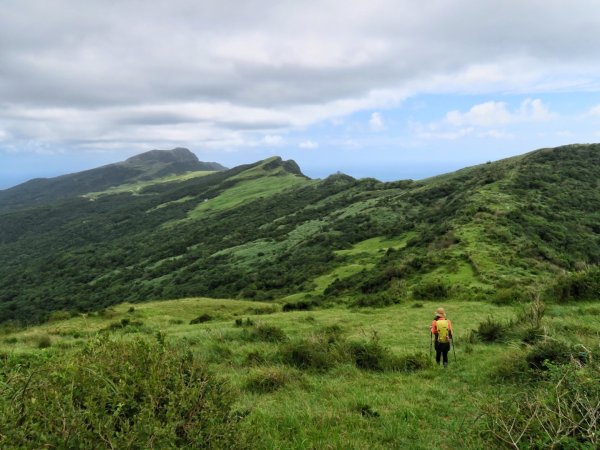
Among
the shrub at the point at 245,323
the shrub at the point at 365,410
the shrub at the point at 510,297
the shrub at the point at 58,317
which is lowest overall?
the shrub at the point at 58,317

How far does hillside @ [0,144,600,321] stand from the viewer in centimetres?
3481

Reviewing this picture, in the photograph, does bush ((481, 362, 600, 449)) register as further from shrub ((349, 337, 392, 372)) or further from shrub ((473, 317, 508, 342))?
shrub ((473, 317, 508, 342))

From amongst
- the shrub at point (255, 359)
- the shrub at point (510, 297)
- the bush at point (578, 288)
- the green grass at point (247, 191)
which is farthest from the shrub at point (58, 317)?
the green grass at point (247, 191)

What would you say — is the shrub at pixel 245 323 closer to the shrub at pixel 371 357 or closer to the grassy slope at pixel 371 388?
the grassy slope at pixel 371 388

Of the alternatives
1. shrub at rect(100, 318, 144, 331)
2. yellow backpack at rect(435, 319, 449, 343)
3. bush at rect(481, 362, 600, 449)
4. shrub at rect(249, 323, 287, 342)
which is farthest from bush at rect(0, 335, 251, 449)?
shrub at rect(100, 318, 144, 331)

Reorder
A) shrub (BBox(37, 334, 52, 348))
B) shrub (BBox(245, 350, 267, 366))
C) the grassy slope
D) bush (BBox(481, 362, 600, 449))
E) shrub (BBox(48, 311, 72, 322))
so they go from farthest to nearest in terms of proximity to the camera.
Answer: shrub (BBox(48, 311, 72, 322)) → shrub (BBox(37, 334, 52, 348)) → shrub (BBox(245, 350, 267, 366)) → the grassy slope → bush (BBox(481, 362, 600, 449))

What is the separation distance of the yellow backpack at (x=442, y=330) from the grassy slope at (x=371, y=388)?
83 cm

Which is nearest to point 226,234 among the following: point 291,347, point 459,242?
point 459,242

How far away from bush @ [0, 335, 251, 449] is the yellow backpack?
29.4ft

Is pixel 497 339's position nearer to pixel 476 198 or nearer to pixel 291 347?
pixel 291 347

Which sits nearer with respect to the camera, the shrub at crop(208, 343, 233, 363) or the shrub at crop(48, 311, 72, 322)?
the shrub at crop(208, 343, 233, 363)

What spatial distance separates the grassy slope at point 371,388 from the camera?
7.74 m

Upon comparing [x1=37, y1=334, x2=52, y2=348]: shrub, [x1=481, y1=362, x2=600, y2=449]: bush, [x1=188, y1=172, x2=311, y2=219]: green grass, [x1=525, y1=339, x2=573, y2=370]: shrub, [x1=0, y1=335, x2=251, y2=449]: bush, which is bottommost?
[x1=37, y1=334, x2=52, y2=348]: shrub

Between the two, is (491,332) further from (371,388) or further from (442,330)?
(371,388)
